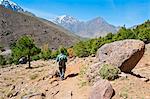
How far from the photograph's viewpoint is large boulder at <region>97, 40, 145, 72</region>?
24828 mm

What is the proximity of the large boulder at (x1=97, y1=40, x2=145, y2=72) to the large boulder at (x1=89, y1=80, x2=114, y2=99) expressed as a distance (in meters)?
4.61

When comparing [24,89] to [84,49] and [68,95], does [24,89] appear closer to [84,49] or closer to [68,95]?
[68,95]

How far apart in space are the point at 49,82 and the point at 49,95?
3.36 metres

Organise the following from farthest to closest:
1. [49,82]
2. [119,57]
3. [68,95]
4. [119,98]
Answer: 1. [49,82]
2. [119,57]
3. [68,95]
4. [119,98]

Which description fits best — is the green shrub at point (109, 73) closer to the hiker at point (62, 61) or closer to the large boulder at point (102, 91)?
the large boulder at point (102, 91)

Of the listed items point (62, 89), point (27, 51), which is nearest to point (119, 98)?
point (62, 89)

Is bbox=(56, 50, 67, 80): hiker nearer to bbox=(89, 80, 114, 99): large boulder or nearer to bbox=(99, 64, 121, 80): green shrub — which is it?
bbox=(99, 64, 121, 80): green shrub

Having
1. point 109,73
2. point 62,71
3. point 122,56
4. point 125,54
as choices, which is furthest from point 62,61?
point 109,73

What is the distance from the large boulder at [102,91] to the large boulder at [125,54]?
461cm

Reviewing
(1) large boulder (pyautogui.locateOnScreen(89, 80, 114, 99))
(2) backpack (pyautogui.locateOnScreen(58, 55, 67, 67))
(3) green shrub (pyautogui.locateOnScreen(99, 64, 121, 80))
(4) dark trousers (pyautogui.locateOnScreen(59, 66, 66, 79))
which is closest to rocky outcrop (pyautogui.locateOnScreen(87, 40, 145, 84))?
(3) green shrub (pyautogui.locateOnScreen(99, 64, 121, 80))

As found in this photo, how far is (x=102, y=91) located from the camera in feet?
65.4

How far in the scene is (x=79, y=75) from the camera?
1097 inches

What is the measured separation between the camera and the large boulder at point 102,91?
19.7 metres

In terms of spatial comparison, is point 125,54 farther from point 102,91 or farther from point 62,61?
point 102,91
